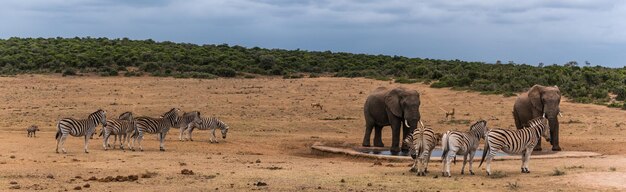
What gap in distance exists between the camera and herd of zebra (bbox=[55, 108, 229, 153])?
20578mm

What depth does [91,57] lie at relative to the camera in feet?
184

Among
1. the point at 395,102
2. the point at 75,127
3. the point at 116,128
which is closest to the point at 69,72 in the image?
the point at 116,128

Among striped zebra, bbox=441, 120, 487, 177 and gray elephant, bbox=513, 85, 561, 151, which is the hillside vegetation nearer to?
gray elephant, bbox=513, 85, 561, 151

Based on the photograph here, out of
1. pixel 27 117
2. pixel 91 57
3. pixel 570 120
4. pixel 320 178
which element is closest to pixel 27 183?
pixel 320 178

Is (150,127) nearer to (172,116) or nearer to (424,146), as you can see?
(172,116)

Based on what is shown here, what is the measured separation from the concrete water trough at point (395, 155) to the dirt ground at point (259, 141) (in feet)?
1.32

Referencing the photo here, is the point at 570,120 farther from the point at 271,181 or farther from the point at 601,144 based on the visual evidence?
the point at 271,181

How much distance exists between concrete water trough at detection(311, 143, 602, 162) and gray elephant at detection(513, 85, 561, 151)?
677 mm

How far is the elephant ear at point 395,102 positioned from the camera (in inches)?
874

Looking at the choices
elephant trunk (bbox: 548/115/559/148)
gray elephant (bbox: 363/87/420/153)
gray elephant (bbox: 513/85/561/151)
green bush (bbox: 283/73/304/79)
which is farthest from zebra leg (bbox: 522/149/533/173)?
green bush (bbox: 283/73/304/79)

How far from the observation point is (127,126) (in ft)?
72.1

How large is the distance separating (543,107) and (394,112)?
4.60 meters

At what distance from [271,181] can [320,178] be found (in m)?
1.21

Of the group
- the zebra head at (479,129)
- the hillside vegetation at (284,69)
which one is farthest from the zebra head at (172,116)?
the hillside vegetation at (284,69)
